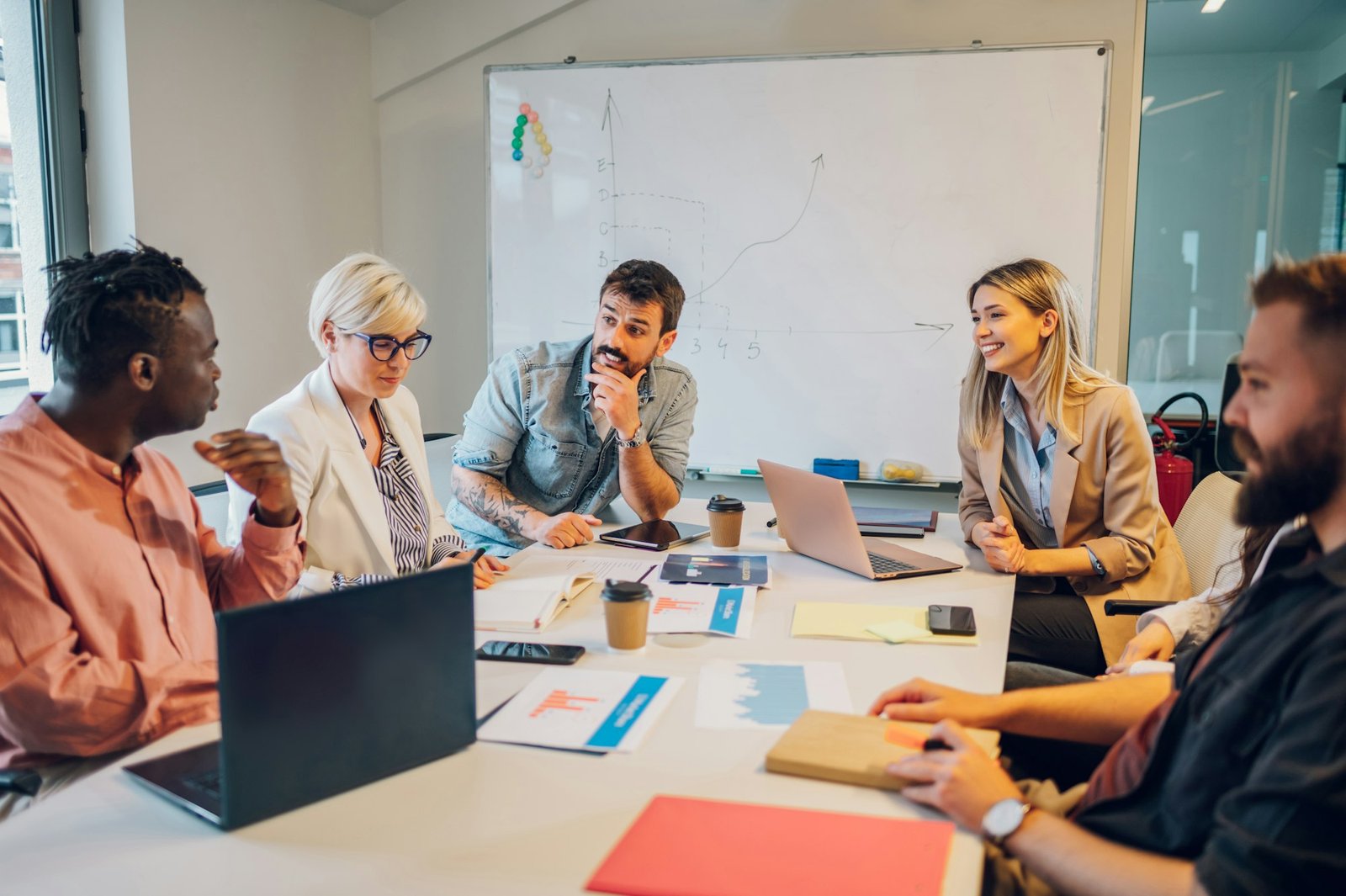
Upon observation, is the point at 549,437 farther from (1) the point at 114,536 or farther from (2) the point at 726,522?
(1) the point at 114,536

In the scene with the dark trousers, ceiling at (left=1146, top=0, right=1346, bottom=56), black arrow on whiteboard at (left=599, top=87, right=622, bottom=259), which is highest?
ceiling at (left=1146, top=0, right=1346, bottom=56)

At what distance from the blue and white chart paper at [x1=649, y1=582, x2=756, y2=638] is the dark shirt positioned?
686 millimetres

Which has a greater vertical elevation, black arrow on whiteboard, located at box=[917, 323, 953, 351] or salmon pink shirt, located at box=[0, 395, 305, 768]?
black arrow on whiteboard, located at box=[917, 323, 953, 351]

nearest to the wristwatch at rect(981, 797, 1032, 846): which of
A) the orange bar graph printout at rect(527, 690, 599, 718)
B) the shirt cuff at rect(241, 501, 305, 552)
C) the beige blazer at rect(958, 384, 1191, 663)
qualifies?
the orange bar graph printout at rect(527, 690, 599, 718)

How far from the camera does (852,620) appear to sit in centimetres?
179

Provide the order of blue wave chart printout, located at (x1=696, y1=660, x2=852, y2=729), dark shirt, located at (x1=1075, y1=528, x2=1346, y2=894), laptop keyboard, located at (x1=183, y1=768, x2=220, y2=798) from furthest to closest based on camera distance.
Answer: blue wave chart printout, located at (x1=696, y1=660, x2=852, y2=729)
laptop keyboard, located at (x1=183, y1=768, x2=220, y2=798)
dark shirt, located at (x1=1075, y1=528, x2=1346, y2=894)

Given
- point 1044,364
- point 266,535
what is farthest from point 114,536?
point 1044,364

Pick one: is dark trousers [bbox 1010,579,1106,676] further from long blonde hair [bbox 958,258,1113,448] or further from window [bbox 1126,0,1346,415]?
window [bbox 1126,0,1346,415]

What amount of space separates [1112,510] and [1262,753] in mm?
1512

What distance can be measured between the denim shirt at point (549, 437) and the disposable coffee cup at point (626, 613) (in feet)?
3.69

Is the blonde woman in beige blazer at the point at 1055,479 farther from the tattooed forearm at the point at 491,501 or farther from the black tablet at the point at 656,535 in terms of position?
the tattooed forearm at the point at 491,501

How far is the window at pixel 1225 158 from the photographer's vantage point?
375cm

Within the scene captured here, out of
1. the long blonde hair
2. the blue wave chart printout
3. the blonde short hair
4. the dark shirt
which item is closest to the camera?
the dark shirt

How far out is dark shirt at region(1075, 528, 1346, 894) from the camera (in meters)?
0.88
